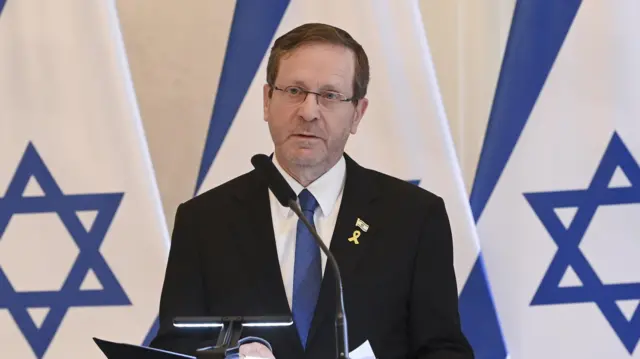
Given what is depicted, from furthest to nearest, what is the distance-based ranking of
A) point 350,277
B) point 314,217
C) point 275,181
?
point 314,217
point 350,277
point 275,181

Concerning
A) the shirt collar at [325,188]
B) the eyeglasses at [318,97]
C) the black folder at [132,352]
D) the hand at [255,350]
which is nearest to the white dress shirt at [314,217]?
the shirt collar at [325,188]

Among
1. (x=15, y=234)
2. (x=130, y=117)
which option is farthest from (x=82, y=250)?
(x=130, y=117)

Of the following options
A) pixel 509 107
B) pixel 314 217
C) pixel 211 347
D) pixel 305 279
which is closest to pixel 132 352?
pixel 211 347

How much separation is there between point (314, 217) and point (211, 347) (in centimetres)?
65

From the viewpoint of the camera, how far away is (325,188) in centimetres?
191

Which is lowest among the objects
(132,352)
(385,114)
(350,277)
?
(132,352)

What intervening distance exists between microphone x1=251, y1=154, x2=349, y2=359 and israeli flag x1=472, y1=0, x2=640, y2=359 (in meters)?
1.31

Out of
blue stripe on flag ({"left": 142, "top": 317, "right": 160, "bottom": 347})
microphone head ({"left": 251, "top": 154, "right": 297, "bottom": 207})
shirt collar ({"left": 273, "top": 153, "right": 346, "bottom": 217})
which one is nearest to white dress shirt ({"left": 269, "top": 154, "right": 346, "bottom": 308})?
shirt collar ({"left": 273, "top": 153, "right": 346, "bottom": 217})

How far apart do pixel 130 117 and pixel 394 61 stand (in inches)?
35.9

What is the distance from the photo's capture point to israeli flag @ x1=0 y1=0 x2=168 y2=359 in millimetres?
2607

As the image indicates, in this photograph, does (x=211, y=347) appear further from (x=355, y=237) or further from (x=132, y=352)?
(x=355, y=237)

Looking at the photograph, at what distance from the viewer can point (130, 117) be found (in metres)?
2.63

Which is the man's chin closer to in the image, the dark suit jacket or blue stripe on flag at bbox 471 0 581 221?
the dark suit jacket

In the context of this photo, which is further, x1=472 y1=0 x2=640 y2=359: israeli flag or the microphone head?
x1=472 y1=0 x2=640 y2=359: israeli flag
